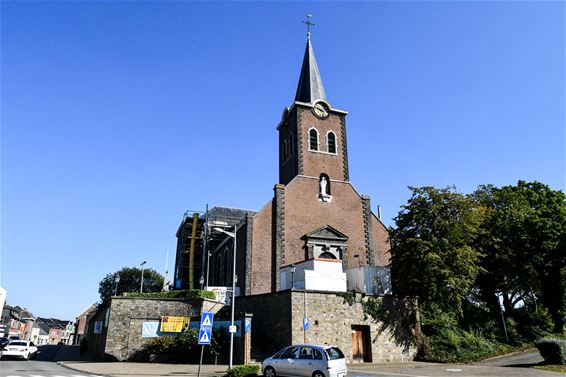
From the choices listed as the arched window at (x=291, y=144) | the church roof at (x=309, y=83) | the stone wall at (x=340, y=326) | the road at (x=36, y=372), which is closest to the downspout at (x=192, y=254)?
the arched window at (x=291, y=144)

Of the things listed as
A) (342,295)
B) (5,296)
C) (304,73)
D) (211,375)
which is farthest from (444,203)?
(5,296)

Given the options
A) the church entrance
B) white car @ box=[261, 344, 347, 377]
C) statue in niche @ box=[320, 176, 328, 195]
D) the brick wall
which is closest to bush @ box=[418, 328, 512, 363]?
the church entrance

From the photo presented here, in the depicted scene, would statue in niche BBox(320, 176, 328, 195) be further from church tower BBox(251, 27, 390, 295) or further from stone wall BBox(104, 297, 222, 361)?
stone wall BBox(104, 297, 222, 361)

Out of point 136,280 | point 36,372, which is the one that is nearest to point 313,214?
point 36,372

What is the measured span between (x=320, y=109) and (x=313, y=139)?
3.45m

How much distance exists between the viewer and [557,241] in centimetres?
3109

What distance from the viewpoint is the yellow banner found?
26.1m

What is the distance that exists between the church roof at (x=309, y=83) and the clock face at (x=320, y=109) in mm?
575

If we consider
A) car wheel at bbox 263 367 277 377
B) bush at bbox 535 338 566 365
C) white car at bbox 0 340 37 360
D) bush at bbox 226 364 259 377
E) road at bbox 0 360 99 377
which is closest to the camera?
car wheel at bbox 263 367 277 377

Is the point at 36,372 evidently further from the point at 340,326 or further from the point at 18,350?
the point at 340,326

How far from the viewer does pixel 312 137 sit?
129ft

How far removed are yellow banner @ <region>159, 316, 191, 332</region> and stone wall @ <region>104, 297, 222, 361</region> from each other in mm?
494

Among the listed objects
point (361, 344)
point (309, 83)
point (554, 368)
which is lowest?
point (554, 368)

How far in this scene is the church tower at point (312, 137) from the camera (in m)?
38.0
